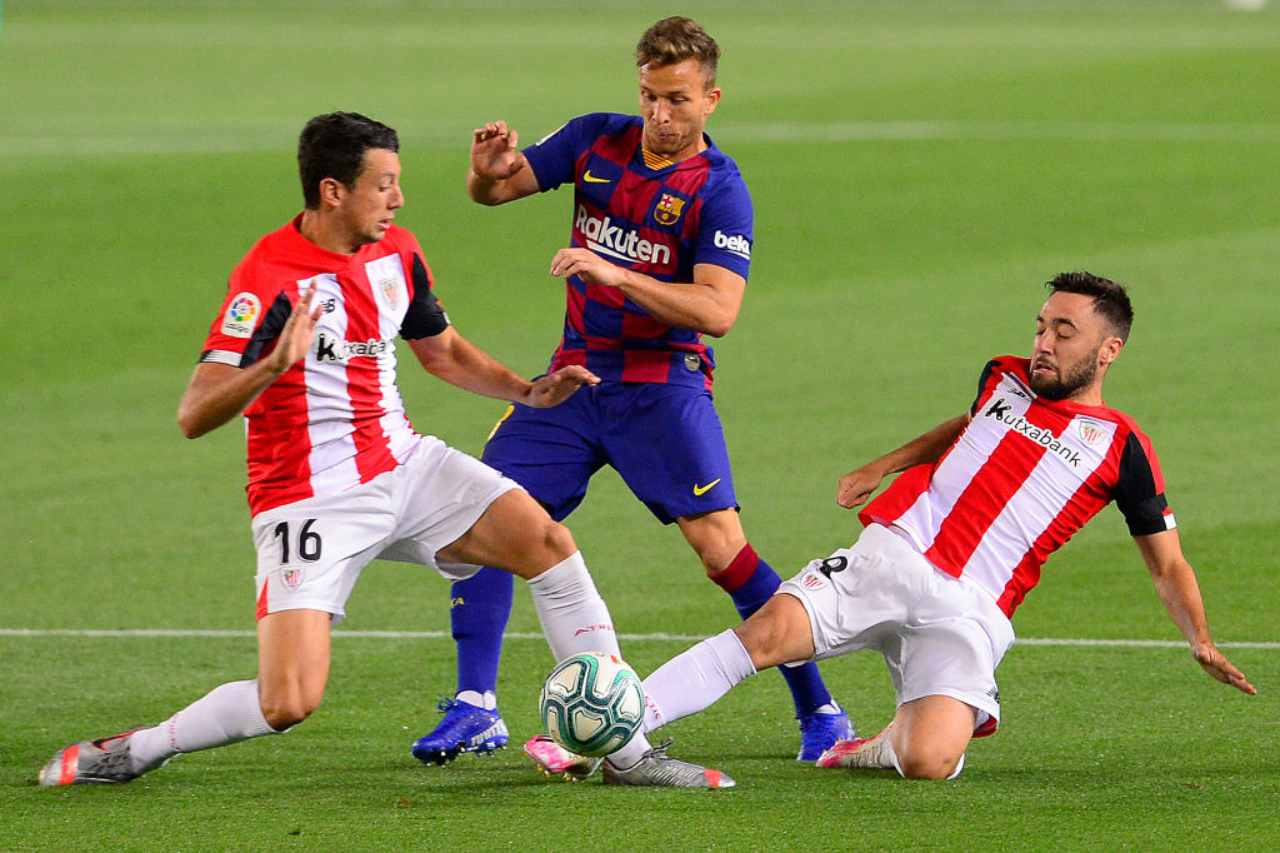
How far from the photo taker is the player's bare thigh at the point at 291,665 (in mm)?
6191

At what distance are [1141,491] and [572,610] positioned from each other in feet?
5.80

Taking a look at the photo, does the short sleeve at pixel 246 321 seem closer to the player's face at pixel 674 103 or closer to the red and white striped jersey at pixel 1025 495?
the player's face at pixel 674 103

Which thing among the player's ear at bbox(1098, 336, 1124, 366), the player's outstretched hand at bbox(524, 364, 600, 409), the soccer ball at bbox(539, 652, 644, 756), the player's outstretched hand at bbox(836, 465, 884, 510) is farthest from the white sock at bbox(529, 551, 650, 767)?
the player's ear at bbox(1098, 336, 1124, 366)

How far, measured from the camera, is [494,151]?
7395mm

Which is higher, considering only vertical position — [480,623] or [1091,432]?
[1091,432]

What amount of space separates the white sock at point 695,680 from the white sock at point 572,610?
0.19 meters

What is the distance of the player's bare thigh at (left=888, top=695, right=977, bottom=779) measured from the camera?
21.2ft

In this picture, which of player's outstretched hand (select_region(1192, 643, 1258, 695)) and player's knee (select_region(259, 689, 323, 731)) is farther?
player's outstretched hand (select_region(1192, 643, 1258, 695))

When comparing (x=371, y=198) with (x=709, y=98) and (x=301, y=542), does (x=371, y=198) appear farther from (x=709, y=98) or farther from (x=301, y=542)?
(x=709, y=98)

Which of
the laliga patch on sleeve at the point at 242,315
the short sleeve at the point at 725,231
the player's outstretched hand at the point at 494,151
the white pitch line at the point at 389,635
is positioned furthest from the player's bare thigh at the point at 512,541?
the white pitch line at the point at 389,635

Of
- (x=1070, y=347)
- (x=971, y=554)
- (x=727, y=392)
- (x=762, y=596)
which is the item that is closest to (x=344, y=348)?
(x=762, y=596)

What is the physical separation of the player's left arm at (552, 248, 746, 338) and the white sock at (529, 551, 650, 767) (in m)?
0.80

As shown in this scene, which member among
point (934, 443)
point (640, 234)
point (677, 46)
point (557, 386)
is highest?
point (677, 46)

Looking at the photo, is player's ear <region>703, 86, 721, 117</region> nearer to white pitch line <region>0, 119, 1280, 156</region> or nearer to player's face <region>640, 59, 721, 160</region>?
player's face <region>640, 59, 721, 160</region>
